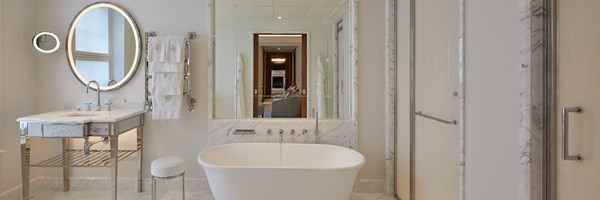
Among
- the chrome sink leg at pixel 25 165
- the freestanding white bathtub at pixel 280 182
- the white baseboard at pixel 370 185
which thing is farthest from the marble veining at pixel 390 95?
the chrome sink leg at pixel 25 165

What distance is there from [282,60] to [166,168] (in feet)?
4.85

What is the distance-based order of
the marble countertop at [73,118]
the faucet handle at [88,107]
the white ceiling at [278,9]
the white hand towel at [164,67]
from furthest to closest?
the white ceiling at [278,9] → the faucet handle at [88,107] → the white hand towel at [164,67] → the marble countertop at [73,118]

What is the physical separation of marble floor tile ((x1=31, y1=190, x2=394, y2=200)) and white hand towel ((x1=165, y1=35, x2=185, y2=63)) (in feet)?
4.23

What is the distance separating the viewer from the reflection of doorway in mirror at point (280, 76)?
3357 millimetres

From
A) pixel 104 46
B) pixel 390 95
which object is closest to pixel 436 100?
pixel 390 95

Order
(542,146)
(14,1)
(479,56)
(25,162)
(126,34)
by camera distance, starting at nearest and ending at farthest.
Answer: (542,146) → (479,56) → (25,162) → (14,1) → (126,34)

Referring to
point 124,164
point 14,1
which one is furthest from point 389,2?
point 14,1

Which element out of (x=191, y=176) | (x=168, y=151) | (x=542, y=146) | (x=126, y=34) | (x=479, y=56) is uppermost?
(x=126, y=34)

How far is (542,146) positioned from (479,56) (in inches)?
22.2

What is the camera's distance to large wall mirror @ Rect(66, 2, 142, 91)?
3.19m

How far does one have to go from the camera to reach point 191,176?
3.29m

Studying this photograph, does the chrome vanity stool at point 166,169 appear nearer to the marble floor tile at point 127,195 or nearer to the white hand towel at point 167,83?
the marble floor tile at point 127,195

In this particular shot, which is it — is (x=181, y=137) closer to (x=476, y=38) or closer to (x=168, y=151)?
(x=168, y=151)

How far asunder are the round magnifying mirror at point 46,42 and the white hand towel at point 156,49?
934 mm
